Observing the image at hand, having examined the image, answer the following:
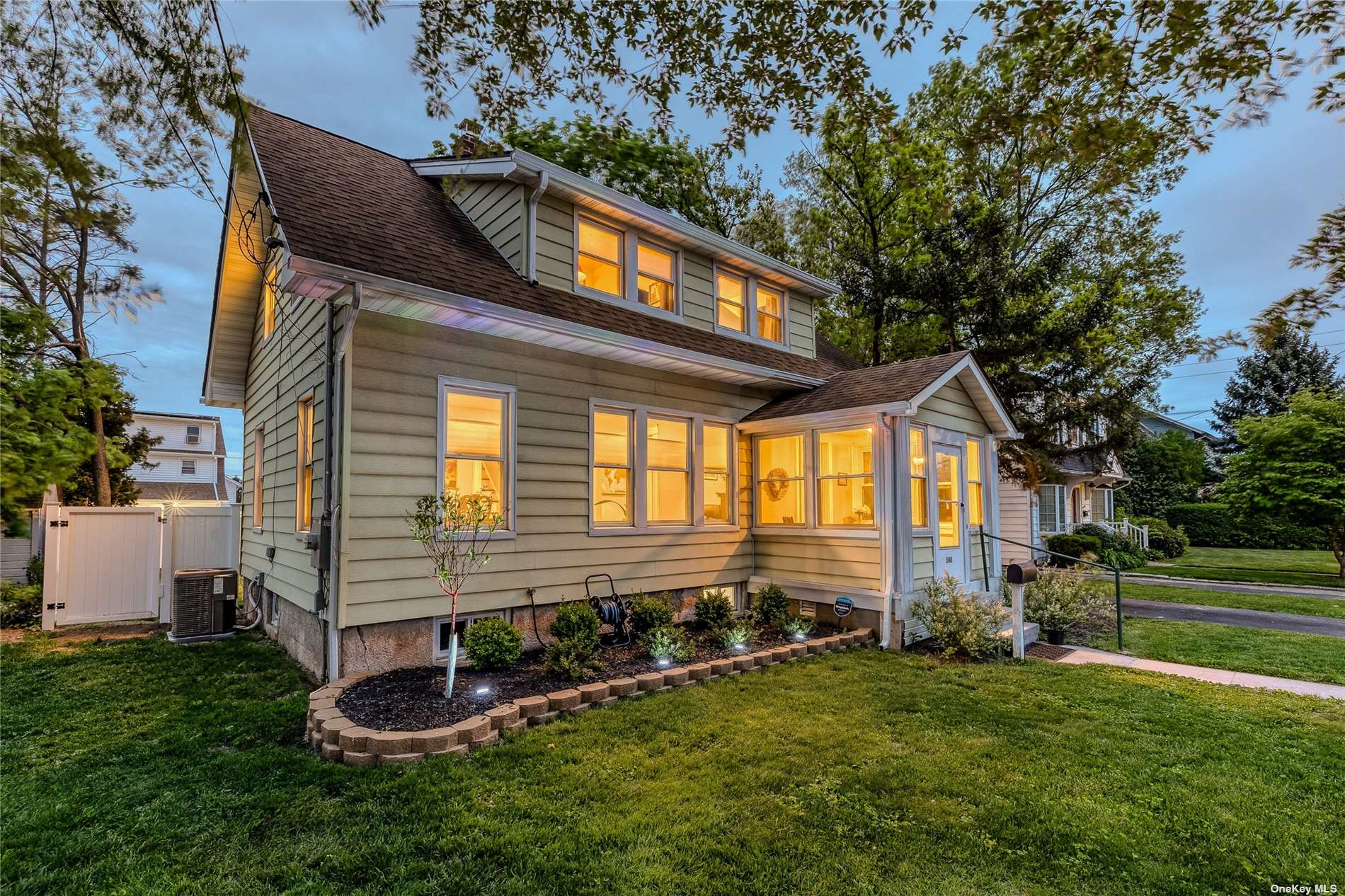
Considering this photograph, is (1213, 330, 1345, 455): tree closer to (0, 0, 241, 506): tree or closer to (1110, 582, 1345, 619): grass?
(1110, 582, 1345, 619): grass

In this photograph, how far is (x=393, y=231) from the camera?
6309 millimetres

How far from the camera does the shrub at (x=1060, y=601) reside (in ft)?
26.5

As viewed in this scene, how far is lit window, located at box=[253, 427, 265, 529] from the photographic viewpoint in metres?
8.73

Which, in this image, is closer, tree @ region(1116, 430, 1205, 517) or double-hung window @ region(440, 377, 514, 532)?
double-hung window @ region(440, 377, 514, 532)

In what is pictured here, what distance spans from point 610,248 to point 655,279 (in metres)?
0.78

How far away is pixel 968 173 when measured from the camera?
3.51 meters

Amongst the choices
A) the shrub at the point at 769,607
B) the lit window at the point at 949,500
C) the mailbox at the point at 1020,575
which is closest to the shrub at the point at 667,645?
the shrub at the point at 769,607

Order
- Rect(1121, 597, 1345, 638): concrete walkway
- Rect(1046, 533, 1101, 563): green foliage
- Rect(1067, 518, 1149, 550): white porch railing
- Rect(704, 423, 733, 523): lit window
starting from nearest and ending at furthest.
Answer: 1. Rect(704, 423, 733, 523): lit window
2. Rect(1121, 597, 1345, 638): concrete walkway
3. Rect(1046, 533, 1101, 563): green foliage
4. Rect(1067, 518, 1149, 550): white porch railing

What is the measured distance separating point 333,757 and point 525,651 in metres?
2.39

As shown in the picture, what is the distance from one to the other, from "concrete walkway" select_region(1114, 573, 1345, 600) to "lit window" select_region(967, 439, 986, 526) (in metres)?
7.41

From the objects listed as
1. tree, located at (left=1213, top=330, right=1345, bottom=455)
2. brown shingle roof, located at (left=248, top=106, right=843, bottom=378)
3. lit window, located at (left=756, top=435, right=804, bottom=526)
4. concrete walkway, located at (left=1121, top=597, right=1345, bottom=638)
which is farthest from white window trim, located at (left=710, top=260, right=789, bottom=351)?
tree, located at (left=1213, top=330, right=1345, bottom=455)

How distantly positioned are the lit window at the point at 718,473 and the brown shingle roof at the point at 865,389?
19.2 inches

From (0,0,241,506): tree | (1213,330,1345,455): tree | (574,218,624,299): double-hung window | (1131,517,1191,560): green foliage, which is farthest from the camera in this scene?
(1213,330,1345,455): tree

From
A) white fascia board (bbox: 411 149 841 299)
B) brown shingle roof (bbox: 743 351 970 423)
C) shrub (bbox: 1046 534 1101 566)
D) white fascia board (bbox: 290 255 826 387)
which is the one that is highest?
white fascia board (bbox: 411 149 841 299)
